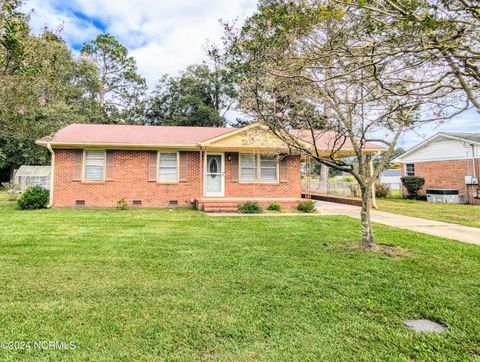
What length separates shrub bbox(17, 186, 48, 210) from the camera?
11.8m

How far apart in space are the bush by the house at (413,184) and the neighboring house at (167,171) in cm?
812

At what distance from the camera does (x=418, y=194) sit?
20453 millimetres

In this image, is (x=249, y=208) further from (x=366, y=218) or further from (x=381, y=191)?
(x=381, y=191)

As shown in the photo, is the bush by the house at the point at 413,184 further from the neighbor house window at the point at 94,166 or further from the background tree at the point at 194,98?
the neighbor house window at the point at 94,166

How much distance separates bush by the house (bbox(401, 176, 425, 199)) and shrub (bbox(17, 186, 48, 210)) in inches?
846

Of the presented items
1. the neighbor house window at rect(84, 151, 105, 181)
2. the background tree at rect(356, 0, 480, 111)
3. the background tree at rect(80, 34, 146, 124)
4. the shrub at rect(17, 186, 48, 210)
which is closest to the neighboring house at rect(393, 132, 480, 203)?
the background tree at rect(356, 0, 480, 111)

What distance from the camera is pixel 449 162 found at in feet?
63.4

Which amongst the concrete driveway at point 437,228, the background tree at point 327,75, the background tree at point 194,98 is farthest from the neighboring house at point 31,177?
the concrete driveway at point 437,228

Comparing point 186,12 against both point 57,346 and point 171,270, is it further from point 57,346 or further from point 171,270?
point 57,346

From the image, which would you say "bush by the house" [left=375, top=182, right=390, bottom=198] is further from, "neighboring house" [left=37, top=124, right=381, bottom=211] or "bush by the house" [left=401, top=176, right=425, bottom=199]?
"neighboring house" [left=37, top=124, right=381, bottom=211]

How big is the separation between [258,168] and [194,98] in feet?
55.9

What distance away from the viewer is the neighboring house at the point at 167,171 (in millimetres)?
12586

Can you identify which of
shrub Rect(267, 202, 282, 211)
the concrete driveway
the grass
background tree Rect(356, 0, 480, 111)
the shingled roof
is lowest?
the grass

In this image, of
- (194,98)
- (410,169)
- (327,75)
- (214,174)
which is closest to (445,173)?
(410,169)
